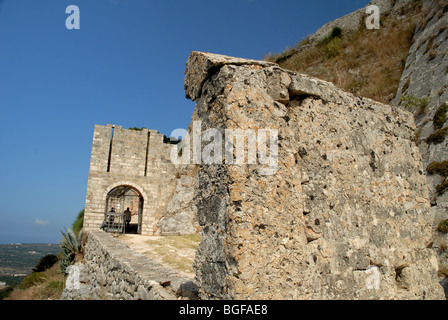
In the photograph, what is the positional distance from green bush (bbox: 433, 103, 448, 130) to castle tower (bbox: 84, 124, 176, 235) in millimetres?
13300

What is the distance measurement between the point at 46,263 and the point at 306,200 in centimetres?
2035

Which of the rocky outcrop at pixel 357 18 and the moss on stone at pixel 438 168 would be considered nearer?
the moss on stone at pixel 438 168

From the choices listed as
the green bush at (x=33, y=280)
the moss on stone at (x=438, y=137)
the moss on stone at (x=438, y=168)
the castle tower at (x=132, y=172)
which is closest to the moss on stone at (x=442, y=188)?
the moss on stone at (x=438, y=168)

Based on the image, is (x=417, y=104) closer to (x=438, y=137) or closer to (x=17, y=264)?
(x=438, y=137)

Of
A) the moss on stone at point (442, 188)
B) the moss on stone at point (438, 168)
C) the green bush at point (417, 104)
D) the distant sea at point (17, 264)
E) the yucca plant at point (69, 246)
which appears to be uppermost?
the green bush at point (417, 104)

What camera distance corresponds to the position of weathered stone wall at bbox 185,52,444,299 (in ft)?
7.21

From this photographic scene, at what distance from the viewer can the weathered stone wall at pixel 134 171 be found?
15953mm

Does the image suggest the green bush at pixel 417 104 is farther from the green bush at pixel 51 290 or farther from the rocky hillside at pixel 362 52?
the green bush at pixel 51 290

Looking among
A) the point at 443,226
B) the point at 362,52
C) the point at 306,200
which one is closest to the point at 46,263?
the point at 443,226

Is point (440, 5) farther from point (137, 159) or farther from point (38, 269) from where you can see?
point (38, 269)

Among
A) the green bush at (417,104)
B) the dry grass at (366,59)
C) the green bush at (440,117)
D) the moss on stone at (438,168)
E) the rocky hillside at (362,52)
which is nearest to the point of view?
the moss on stone at (438,168)

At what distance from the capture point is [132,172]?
17.0 m

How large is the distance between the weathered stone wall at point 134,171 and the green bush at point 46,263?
562 cm

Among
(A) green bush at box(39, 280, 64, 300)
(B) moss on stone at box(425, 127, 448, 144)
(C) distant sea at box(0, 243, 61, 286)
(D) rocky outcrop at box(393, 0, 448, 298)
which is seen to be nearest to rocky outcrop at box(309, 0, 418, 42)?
(D) rocky outcrop at box(393, 0, 448, 298)
